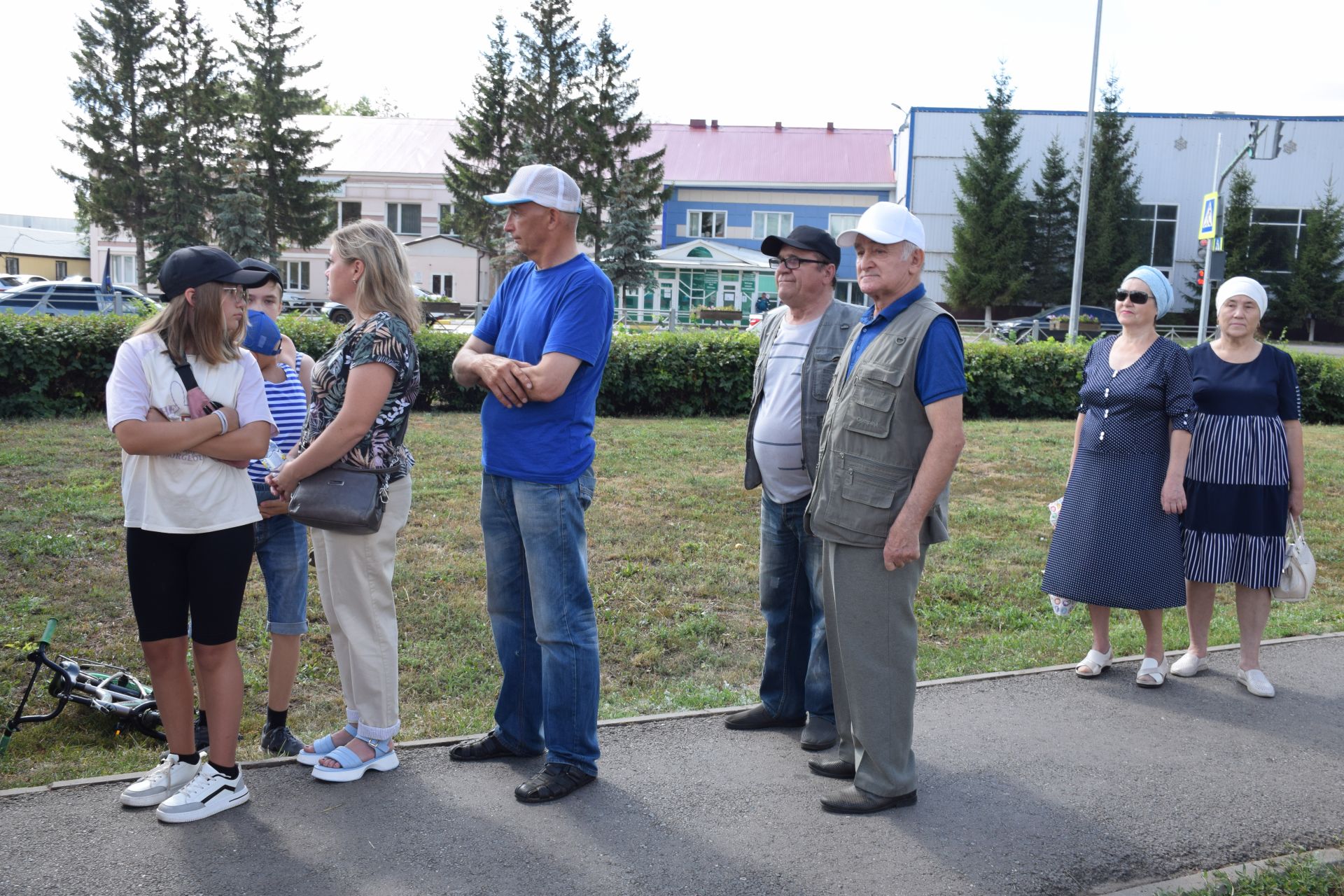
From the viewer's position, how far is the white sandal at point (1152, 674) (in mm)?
5273

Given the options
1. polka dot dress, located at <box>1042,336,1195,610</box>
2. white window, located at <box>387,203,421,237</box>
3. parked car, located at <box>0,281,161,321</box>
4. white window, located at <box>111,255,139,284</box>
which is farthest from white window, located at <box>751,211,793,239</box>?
polka dot dress, located at <box>1042,336,1195,610</box>

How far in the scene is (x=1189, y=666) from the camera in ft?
17.9

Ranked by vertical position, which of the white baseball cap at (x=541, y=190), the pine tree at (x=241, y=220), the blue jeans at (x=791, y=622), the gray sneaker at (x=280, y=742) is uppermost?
the pine tree at (x=241, y=220)

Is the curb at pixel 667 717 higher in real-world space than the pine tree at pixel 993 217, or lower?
lower

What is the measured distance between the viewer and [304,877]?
327cm

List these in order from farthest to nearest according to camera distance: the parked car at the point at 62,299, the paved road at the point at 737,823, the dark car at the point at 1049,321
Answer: the dark car at the point at 1049,321
the parked car at the point at 62,299
the paved road at the point at 737,823

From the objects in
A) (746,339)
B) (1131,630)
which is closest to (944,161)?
(746,339)

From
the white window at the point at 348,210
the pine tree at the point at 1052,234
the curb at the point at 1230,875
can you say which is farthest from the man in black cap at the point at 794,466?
the white window at the point at 348,210

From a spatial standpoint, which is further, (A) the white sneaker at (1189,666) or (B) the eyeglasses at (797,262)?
(A) the white sneaker at (1189,666)

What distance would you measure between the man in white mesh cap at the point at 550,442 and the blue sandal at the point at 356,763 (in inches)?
21.8

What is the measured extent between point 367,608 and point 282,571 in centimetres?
56

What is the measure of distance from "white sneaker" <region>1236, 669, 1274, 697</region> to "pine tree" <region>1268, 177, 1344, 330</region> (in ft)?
149

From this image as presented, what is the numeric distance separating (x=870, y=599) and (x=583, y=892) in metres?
1.35

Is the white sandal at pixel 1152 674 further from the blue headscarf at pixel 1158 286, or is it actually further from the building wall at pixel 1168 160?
the building wall at pixel 1168 160
